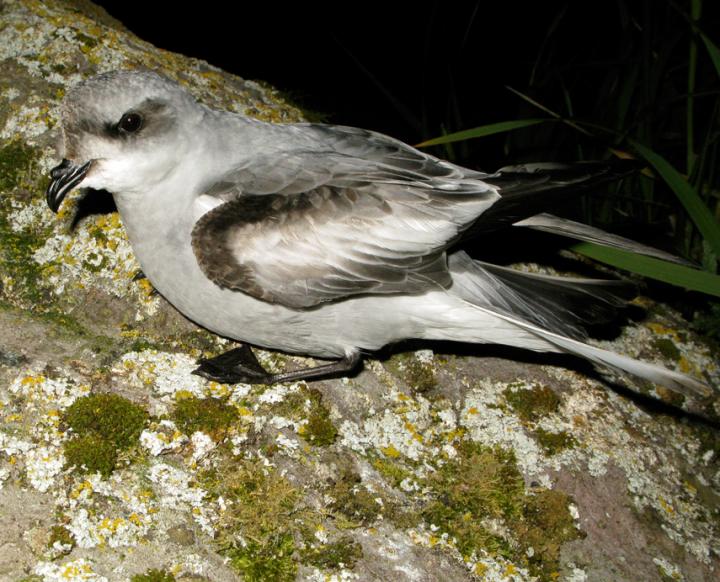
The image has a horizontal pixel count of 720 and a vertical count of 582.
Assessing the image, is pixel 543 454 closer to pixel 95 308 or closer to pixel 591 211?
pixel 95 308

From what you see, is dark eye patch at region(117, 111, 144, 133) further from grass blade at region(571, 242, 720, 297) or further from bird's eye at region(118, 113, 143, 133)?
grass blade at region(571, 242, 720, 297)

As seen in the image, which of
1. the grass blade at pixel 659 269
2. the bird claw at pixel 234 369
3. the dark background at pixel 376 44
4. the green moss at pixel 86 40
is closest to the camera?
the bird claw at pixel 234 369

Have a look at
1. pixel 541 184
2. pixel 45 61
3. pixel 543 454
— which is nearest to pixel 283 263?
pixel 541 184

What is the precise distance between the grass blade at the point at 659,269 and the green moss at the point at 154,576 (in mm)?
1923

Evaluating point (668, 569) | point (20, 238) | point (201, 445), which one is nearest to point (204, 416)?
point (201, 445)

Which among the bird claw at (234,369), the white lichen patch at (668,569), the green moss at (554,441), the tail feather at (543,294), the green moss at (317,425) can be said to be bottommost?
the white lichen patch at (668,569)

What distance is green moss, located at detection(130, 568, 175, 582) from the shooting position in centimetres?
176

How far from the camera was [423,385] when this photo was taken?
8.64 feet

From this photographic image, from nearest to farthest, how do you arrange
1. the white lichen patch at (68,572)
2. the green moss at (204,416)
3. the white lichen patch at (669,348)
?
1. the white lichen patch at (68,572)
2. the green moss at (204,416)
3. the white lichen patch at (669,348)

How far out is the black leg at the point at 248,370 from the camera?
2.43 meters

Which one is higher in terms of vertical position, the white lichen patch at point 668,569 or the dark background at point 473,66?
the dark background at point 473,66

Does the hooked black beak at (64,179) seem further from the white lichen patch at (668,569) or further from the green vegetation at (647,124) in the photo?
the white lichen patch at (668,569)

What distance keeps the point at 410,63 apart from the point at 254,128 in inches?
127

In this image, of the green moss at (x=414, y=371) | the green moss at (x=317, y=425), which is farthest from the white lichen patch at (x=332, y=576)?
the green moss at (x=414, y=371)
